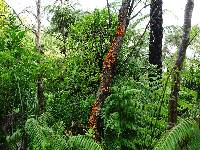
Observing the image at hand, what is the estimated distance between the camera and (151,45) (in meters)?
10.5

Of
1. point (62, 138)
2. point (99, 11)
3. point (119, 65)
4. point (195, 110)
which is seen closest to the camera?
point (195, 110)

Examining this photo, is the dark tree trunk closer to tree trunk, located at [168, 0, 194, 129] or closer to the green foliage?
tree trunk, located at [168, 0, 194, 129]

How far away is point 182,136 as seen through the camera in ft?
14.6

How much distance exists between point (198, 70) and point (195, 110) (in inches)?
28.6

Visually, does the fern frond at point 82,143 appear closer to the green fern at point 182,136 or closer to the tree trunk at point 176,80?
the green fern at point 182,136

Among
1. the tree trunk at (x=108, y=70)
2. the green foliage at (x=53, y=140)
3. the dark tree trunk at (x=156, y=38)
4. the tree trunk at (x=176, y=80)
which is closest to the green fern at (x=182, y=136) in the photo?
the tree trunk at (x=176, y=80)

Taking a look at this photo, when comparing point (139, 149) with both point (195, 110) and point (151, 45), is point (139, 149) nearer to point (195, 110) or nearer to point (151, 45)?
point (195, 110)

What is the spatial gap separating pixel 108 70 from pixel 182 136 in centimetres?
261

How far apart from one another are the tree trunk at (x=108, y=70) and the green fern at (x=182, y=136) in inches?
82.6

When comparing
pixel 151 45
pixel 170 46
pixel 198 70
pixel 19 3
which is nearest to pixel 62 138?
pixel 198 70

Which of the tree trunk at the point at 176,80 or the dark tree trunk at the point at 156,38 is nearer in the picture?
the tree trunk at the point at 176,80

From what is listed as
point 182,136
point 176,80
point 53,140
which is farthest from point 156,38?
point 182,136

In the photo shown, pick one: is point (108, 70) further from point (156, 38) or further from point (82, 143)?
point (156, 38)

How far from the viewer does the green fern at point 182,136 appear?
4.41m
